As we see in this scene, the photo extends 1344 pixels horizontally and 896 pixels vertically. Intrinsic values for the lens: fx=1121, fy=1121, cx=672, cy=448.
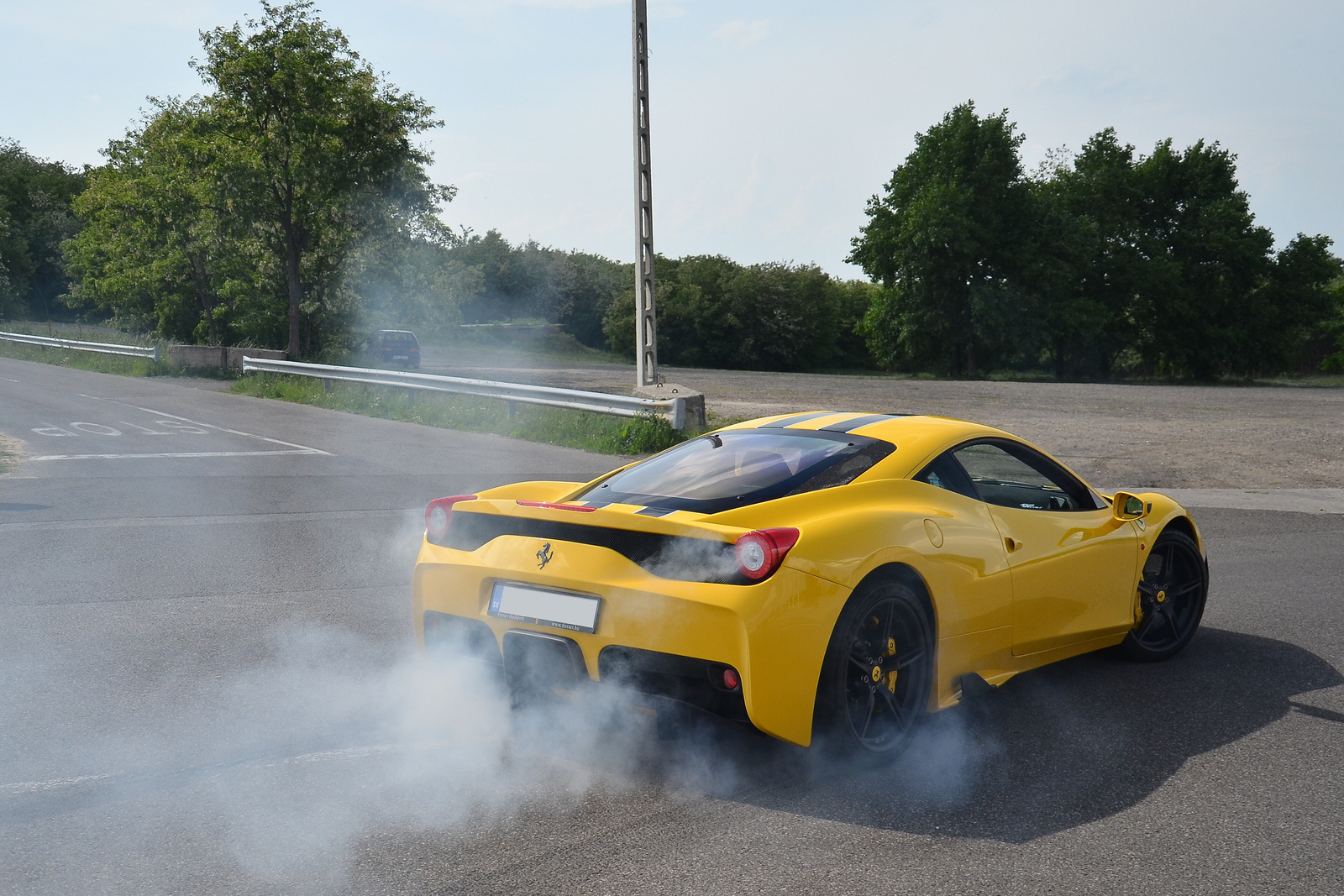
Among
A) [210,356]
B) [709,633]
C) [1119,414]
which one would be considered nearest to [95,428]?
[210,356]

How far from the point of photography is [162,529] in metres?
9.02

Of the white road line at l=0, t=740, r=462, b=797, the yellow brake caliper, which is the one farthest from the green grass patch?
the yellow brake caliper

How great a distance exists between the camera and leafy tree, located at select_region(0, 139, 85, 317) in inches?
2778

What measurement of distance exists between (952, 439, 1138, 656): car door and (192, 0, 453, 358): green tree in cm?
3212

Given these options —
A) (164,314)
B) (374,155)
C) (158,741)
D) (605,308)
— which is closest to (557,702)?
(158,741)

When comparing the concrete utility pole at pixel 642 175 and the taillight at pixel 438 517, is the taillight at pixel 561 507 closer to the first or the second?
the taillight at pixel 438 517

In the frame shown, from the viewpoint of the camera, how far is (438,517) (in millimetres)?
4477

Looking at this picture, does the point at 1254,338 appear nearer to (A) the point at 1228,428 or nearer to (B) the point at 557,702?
(A) the point at 1228,428

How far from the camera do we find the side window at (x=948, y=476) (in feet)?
14.9

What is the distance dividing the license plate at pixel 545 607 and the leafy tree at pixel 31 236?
75.7 metres

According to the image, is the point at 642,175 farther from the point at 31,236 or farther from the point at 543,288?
the point at 31,236

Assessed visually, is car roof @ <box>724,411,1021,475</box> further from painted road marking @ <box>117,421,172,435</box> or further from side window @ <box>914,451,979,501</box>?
painted road marking @ <box>117,421,172,435</box>

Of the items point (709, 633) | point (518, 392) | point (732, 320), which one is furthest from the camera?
point (732, 320)

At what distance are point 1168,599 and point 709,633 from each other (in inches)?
125
